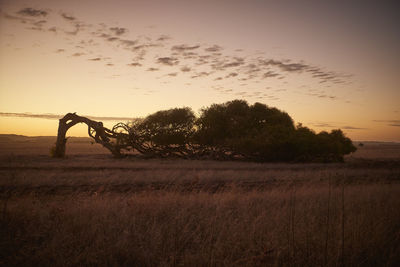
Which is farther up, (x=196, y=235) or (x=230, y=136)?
(x=230, y=136)

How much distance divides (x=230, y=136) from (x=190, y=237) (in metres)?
24.7

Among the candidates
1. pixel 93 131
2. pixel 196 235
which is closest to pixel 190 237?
pixel 196 235

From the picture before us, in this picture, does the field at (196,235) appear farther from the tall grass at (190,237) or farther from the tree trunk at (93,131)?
the tree trunk at (93,131)

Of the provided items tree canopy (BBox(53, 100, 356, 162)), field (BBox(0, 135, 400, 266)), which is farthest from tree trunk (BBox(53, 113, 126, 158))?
field (BBox(0, 135, 400, 266))

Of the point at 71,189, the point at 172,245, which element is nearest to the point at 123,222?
the point at 172,245

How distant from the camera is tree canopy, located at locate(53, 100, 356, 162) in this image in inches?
974

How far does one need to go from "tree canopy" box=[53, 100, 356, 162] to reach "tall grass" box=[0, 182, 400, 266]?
1883 cm

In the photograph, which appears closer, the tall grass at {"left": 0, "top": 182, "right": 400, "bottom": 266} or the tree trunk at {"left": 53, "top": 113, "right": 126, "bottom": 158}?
the tall grass at {"left": 0, "top": 182, "right": 400, "bottom": 266}

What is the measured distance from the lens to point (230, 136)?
29047 millimetres

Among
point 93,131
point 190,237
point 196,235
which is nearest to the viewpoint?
point 190,237

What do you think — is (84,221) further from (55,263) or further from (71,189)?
(71,189)

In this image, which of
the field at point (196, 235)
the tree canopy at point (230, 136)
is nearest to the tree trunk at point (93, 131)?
the tree canopy at point (230, 136)

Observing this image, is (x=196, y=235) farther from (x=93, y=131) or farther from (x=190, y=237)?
(x=93, y=131)

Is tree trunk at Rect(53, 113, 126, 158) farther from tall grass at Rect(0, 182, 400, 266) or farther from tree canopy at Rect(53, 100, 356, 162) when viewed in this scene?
tall grass at Rect(0, 182, 400, 266)
